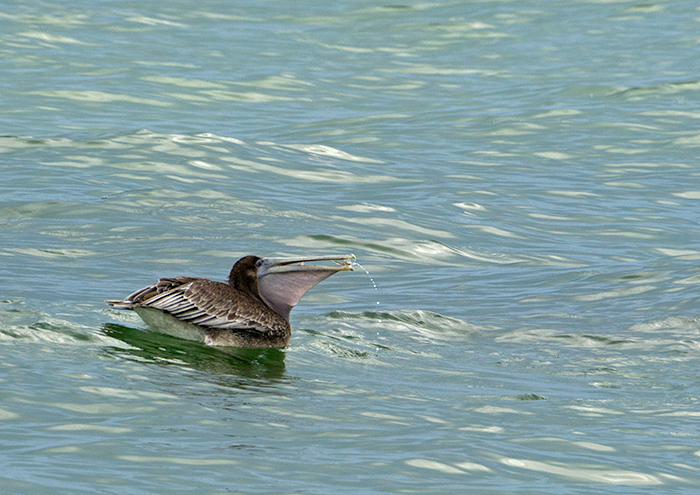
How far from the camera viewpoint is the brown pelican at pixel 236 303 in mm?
9445

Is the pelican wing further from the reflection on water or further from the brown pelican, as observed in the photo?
the reflection on water

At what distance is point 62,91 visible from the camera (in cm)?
2191

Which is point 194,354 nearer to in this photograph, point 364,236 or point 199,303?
point 199,303

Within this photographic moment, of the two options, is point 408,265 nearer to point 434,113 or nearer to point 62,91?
point 434,113

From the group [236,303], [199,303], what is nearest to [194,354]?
[199,303]

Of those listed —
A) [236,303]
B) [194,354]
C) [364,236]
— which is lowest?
[364,236]

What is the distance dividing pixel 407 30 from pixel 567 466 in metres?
21.8

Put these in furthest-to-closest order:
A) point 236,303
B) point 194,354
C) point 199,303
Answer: point 236,303
point 199,303
point 194,354

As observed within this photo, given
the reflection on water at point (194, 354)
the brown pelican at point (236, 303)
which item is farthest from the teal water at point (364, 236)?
the brown pelican at point (236, 303)

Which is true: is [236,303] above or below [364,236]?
above

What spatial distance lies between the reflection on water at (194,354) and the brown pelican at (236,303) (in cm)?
10

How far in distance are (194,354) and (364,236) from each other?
16.6ft

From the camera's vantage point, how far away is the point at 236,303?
970 centimetres

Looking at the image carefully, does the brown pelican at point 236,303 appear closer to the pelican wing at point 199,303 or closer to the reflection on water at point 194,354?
the pelican wing at point 199,303
